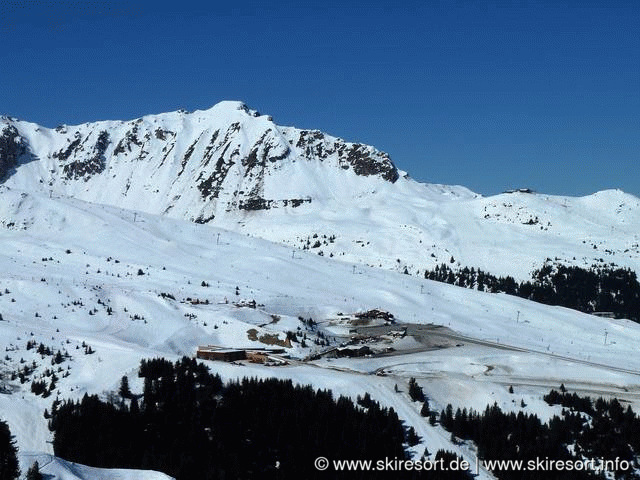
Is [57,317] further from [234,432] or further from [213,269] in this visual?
[213,269]

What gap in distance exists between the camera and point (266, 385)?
4788 cm

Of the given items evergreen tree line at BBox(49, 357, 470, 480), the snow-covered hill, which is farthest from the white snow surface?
evergreen tree line at BBox(49, 357, 470, 480)

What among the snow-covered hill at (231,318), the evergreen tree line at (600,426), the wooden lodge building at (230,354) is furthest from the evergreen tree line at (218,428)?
the evergreen tree line at (600,426)

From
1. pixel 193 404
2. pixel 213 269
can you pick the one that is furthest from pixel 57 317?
pixel 213 269

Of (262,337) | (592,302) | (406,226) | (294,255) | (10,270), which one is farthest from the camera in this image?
(406,226)

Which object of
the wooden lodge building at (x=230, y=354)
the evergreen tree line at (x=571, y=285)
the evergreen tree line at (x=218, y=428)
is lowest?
the evergreen tree line at (x=218, y=428)

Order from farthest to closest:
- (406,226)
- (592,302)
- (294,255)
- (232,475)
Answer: (406,226) → (592,302) → (294,255) → (232,475)

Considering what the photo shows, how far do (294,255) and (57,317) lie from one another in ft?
210

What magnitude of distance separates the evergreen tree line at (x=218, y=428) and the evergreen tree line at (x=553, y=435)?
5131 mm

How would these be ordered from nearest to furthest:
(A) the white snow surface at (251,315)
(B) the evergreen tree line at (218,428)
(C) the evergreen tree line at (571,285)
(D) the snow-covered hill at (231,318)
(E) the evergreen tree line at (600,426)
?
(B) the evergreen tree line at (218,428) → (E) the evergreen tree line at (600,426) → (A) the white snow surface at (251,315) → (D) the snow-covered hill at (231,318) → (C) the evergreen tree line at (571,285)

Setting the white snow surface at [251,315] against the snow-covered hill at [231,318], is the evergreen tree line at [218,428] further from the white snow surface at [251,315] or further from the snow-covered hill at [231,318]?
the white snow surface at [251,315]

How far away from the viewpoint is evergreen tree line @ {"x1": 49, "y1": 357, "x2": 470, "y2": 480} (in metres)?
37.5

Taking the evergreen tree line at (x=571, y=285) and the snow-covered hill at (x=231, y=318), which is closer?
the snow-covered hill at (x=231, y=318)

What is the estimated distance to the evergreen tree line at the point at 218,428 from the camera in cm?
3750
